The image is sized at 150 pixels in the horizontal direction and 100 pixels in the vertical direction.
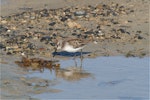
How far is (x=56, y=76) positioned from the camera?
9148mm

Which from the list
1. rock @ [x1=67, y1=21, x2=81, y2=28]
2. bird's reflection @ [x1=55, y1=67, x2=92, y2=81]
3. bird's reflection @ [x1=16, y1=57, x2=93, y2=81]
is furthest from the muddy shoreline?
bird's reflection @ [x1=55, y1=67, x2=92, y2=81]

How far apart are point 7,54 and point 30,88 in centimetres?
270

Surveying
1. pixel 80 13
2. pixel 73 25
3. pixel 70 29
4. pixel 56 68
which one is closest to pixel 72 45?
pixel 56 68

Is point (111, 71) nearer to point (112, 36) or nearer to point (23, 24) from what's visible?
point (112, 36)

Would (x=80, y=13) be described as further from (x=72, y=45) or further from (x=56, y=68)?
(x=56, y=68)

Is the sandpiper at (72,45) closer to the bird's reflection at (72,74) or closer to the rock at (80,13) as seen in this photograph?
the bird's reflection at (72,74)

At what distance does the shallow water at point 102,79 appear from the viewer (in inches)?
306

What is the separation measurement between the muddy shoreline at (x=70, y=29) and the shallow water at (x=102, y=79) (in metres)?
0.39

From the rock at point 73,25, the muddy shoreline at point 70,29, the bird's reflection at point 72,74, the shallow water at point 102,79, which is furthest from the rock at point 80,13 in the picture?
the bird's reflection at point 72,74

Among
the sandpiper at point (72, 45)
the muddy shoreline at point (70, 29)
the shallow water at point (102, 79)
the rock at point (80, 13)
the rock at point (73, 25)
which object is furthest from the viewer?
the rock at point (80, 13)

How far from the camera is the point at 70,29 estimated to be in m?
12.8

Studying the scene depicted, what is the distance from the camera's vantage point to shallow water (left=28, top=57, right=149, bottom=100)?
777 cm

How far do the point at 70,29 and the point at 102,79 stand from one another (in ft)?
13.5

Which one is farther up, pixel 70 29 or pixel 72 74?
pixel 70 29
